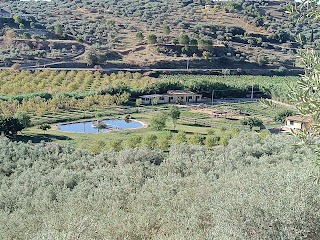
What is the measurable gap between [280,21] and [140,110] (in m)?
61.2

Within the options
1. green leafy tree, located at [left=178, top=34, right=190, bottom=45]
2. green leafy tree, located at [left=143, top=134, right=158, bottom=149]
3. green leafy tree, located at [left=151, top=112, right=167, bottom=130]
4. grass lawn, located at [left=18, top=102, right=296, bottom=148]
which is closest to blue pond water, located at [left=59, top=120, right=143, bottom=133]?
grass lawn, located at [left=18, top=102, right=296, bottom=148]

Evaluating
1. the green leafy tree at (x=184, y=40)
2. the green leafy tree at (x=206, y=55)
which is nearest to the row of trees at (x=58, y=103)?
the green leafy tree at (x=206, y=55)

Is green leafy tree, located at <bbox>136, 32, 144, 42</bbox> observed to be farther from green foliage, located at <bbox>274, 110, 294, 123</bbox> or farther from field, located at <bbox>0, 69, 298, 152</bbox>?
green foliage, located at <bbox>274, 110, 294, 123</bbox>

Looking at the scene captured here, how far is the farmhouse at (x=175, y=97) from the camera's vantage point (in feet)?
153

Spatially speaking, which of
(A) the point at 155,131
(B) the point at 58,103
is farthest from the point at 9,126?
(B) the point at 58,103

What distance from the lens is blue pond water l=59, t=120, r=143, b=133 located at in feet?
113

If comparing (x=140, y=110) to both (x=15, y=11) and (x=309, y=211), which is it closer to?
(x=309, y=211)

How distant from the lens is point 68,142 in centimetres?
2980

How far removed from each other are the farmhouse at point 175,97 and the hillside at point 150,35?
16.3 meters

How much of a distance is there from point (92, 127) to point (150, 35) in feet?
117

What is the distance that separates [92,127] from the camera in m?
35.6

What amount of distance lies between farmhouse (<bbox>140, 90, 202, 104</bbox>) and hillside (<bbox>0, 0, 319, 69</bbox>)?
16.3 m

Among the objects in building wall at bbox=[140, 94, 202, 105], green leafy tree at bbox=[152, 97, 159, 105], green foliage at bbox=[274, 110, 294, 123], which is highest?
green foliage at bbox=[274, 110, 294, 123]

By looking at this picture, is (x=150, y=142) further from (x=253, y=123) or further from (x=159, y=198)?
(x=159, y=198)
